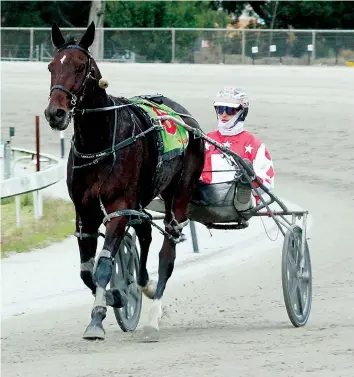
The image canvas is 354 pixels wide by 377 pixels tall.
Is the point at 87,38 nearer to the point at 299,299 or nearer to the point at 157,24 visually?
the point at 299,299

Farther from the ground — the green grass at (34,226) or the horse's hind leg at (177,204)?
the horse's hind leg at (177,204)

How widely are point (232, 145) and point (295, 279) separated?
1090 mm

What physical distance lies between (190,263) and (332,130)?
1108cm

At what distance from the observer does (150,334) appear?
7.84 m

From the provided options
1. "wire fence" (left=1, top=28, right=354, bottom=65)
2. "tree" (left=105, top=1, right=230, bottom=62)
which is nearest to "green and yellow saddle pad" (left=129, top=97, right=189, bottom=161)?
"wire fence" (left=1, top=28, right=354, bottom=65)

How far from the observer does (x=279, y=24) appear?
5347 cm

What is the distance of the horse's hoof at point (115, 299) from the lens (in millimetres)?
7692

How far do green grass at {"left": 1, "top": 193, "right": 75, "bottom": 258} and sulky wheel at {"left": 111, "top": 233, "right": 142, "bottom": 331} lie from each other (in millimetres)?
2979

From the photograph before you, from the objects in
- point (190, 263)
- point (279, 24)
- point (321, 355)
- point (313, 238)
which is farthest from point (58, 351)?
point (279, 24)

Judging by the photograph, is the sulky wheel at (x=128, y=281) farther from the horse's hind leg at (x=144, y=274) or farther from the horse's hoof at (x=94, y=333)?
the horse's hoof at (x=94, y=333)

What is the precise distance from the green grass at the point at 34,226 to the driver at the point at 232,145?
301 centimetres

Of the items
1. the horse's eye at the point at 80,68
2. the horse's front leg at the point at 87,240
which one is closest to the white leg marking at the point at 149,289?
the horse's front leg at the point at 87,240

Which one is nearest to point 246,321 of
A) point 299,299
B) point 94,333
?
point 299,299

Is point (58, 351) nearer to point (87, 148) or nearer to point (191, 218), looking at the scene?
point (87, 148)
